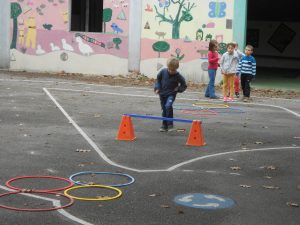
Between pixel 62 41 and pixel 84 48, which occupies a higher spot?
pixel 62 41

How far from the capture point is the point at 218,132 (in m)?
12.0

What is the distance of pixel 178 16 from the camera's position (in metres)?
22.5

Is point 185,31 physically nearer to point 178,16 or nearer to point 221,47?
point 178,16

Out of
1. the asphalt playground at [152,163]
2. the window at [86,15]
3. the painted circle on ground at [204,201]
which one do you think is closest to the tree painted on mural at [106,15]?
the window at [86,15]

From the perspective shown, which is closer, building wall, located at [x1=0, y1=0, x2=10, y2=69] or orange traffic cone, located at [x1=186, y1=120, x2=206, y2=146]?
orange traffic cone, located at [x1=186, y1=120, x2=206, y2=146]

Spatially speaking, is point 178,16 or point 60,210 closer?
point 60,210

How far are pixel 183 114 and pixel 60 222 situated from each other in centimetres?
867

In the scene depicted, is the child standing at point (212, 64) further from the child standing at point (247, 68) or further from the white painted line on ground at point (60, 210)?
the white painted line on ground at point (60, 210)

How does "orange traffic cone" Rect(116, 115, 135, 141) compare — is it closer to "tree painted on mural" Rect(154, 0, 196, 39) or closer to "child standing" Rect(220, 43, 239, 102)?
"child standing" Rect(220, 43, 239, 102)

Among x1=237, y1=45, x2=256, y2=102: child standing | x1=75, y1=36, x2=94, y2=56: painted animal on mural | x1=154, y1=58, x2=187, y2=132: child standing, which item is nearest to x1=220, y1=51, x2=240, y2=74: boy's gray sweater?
x1=237, y1=45, x2=256, y2=102: child standing

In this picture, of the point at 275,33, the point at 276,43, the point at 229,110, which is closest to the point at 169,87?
the point at 229,110

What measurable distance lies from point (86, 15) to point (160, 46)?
4112 mm

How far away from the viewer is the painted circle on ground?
6.80 m

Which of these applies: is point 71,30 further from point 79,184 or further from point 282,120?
point 79,184
